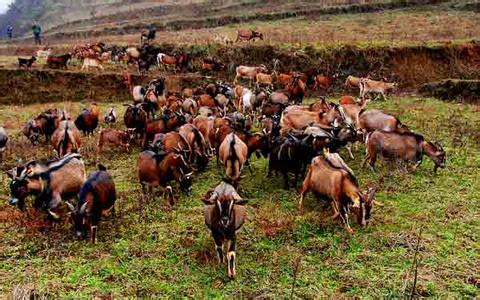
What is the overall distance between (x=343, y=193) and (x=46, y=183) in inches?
238

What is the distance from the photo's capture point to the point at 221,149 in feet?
43.7

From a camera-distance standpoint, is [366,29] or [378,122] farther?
[366,29]

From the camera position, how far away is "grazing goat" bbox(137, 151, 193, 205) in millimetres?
12008

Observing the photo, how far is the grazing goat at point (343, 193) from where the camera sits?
34.4 feet

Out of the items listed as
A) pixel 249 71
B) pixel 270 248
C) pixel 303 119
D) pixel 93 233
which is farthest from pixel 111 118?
pixel 270 248

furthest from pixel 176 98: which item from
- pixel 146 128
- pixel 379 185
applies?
pixel 379 185

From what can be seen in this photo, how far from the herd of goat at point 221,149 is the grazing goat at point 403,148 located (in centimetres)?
3

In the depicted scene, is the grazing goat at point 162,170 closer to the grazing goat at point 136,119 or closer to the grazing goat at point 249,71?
the grazing goat at point 136,119

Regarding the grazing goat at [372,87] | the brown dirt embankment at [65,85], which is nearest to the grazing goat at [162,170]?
the grazing goat at [372,87]

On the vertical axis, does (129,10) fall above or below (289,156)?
above

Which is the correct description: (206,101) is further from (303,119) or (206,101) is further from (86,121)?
(303,119)

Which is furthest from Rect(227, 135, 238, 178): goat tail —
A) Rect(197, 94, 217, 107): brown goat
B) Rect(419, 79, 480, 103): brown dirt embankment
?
Rect(419, 79, 480, 103): brown dirt embankment

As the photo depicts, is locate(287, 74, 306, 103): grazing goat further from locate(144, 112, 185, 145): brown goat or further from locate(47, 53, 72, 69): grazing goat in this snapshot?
locate(47, 53, 72, 69): grazing goat

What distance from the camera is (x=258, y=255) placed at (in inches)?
382
